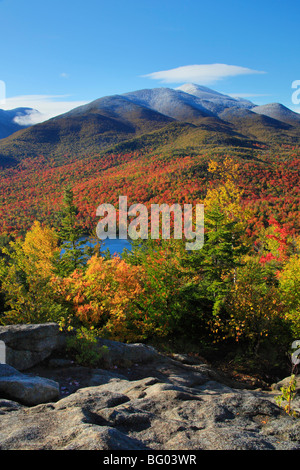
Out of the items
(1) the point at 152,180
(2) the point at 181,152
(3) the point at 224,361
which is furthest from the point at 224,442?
(2) the point at 181,152

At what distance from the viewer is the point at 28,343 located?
10.4 meters

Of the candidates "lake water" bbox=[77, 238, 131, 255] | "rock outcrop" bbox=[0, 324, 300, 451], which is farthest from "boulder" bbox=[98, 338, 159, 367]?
"lake water" bbox=[77, 238, 131, 255]

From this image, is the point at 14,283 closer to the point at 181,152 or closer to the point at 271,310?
the point at 271,310

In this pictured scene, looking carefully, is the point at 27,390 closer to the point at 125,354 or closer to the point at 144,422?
the point at 144,422

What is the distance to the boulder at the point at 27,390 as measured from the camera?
7152mm

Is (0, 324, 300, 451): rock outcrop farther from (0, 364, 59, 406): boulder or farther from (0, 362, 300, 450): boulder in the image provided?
(0, 364, 59, 406): boulder

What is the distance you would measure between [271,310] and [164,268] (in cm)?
702

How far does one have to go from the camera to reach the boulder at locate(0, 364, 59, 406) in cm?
715

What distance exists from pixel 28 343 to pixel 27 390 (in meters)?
3.40

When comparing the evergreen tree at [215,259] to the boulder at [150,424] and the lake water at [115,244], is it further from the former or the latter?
the lake water at [115,244]

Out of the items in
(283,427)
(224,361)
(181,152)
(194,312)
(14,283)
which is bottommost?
(224,361)

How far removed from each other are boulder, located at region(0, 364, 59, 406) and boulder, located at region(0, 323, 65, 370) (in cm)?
225

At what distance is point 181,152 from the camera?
145250 millimetres

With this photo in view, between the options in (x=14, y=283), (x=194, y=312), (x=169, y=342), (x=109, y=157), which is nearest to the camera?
(x=14, y=283)
